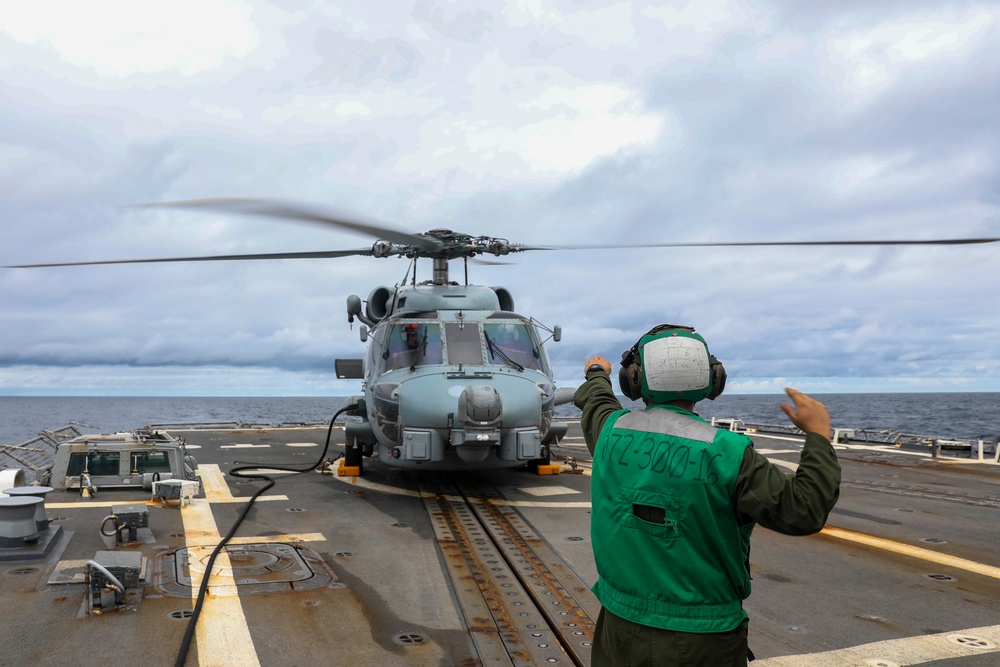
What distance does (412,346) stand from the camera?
11.0 m

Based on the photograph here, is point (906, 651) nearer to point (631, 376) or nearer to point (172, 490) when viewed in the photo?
point (631, 376)

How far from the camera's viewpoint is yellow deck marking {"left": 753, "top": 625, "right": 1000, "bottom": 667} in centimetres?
452

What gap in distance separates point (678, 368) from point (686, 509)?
51 cm

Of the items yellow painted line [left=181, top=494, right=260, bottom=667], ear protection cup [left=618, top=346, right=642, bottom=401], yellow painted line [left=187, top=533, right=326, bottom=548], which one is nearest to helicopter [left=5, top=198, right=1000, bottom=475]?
yellow painted line [left=187, top=533, right=326, bottom=548]

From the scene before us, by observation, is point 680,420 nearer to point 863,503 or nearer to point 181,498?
point 181,498

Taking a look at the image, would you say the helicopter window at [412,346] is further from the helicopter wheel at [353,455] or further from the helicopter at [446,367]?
the helicopter wheel at [353,455]

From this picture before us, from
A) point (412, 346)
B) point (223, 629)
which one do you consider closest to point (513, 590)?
point (223, 629)

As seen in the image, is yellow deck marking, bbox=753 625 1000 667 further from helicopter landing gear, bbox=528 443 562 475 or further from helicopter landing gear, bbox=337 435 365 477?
helicopter landing gear, bbox=337 435 365 477

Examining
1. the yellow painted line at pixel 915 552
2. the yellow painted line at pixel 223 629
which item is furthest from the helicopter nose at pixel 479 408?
the yellow painted line at pixel 915 552

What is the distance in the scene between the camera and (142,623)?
5.01 metres

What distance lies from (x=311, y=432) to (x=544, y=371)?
12829 millimetres

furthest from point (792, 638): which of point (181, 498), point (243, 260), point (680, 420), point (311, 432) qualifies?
point (311, 432)

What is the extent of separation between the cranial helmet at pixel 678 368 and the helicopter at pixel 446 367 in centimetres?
541

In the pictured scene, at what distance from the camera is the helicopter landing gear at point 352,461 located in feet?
40.8
